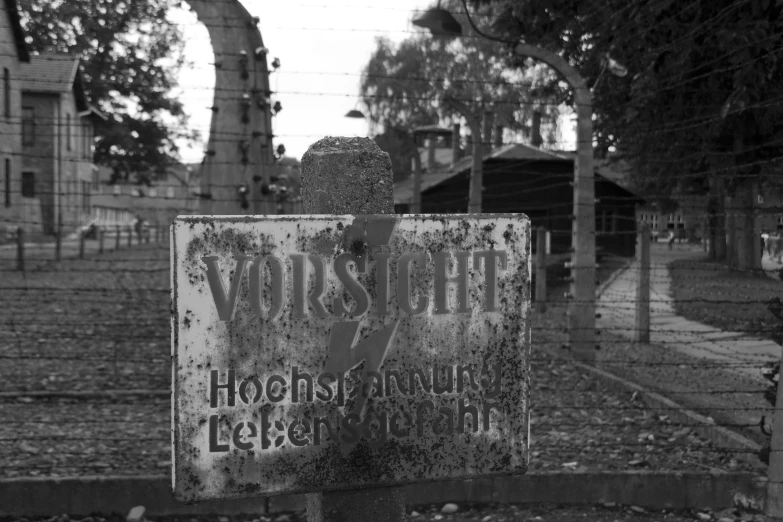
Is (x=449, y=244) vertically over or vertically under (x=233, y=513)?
over

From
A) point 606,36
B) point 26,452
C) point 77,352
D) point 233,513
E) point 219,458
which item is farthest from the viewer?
point 77,352

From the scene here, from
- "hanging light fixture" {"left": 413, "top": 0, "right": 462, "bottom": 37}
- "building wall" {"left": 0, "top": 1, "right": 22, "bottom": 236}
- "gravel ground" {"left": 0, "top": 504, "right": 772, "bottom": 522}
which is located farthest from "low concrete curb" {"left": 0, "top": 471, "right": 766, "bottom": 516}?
"hanging light fixture" {"left": 413, "top": 0, "right": 462, "bottom": 37}

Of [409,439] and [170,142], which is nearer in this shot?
[409,439]

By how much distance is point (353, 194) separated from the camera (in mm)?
2152

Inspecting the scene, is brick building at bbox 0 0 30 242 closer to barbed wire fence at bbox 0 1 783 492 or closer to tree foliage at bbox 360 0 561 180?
barbed wire fence at bbox 0 1 783 492

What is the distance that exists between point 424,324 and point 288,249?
0.33 meters

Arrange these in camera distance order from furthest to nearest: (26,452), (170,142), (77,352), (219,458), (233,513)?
(170,142) → (77,352) → (26,452) → (233,513) → (219,458)

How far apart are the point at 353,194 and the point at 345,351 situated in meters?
0.43

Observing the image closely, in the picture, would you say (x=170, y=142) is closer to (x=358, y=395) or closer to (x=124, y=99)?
(x=124, y=99)

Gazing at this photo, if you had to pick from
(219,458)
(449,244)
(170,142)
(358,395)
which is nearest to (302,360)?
(358,395)

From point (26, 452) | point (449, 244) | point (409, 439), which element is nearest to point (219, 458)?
point (409, 439)

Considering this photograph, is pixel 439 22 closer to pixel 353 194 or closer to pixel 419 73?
pixel 353 194

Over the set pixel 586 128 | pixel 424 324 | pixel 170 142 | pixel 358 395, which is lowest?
pixel 358 395

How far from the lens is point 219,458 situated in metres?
1.85
